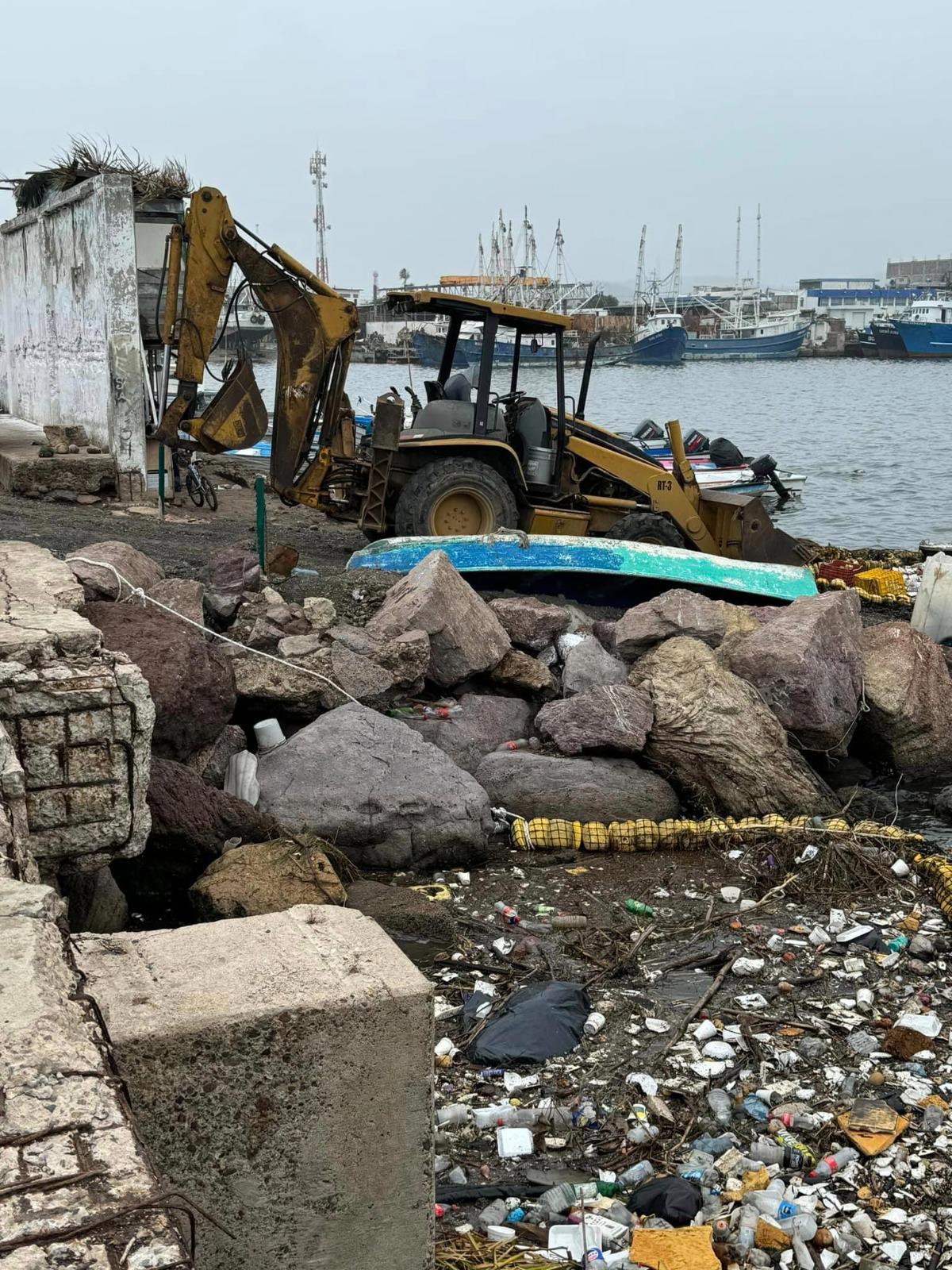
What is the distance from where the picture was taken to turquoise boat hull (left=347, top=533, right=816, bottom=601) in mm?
9305

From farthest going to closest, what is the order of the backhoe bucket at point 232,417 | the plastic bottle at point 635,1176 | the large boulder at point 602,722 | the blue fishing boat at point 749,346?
the blue fishing boat at point 749,346, the backhoe bucket at point 232,417, the large boulder at point 602,722, the plastic bottle at point 635,1176

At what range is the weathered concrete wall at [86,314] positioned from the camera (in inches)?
472

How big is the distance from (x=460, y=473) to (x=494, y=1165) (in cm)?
691

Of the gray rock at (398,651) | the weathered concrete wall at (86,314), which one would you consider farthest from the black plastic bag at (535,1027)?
the weathered concrete wall at (86,314)

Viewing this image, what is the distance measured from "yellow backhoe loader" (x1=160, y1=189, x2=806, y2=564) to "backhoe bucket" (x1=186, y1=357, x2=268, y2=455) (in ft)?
0.03

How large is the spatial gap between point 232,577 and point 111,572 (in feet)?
5.70

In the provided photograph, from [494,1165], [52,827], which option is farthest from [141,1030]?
[494,1165]

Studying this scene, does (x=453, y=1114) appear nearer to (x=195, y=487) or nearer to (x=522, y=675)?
(x=522, y=675)

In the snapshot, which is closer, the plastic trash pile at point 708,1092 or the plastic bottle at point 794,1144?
the plastic trash pile at point 708,1092

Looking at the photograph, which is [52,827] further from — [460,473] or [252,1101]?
[460,473]

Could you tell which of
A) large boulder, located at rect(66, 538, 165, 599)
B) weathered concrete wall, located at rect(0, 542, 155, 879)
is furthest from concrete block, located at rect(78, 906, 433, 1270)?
large boulder, located at rect(66, 538, 165, 599)

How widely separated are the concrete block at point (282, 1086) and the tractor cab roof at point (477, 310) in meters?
7.74

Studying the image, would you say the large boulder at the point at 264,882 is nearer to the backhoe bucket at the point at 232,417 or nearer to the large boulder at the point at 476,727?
the large boulder at the point at 476,727

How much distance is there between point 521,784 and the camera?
6664mm
